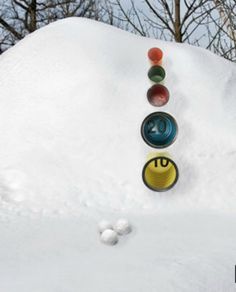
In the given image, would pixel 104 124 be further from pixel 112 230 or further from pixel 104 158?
pixel 112 230

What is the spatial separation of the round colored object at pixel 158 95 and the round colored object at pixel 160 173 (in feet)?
1.52

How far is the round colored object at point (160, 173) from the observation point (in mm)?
3465

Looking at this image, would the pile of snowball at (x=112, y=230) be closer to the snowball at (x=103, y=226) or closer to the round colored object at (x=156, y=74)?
the snowball at (x=103, y=226)

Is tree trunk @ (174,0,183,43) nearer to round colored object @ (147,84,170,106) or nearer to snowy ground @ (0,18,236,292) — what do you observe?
snowy ground @ (0,18,236,292)

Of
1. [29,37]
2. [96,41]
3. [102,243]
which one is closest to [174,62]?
[96,41]

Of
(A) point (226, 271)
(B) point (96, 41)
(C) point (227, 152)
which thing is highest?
(B) point (96, 41)

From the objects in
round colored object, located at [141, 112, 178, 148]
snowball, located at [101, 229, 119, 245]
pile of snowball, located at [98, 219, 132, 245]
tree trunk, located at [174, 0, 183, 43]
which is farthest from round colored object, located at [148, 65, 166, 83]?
tree trunk, located at [174, 0, 183, 43]

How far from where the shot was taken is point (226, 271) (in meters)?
2.38

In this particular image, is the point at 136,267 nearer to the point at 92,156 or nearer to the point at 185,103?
the point at 92,156

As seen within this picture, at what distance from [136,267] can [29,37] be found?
8.97ft

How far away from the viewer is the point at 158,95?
3.73 metres

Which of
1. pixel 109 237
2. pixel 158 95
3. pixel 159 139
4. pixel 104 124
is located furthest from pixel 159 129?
pixel 109 237

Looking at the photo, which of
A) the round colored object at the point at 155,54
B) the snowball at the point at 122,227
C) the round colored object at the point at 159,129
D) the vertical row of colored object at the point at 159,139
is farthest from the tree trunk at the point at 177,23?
the snowball at the point at 122,227

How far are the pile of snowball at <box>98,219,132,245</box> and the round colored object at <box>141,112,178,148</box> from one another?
757 millimetres
